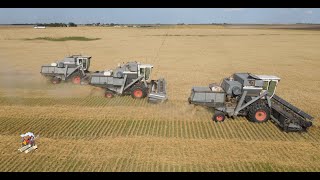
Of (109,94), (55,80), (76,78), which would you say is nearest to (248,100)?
(109,94)

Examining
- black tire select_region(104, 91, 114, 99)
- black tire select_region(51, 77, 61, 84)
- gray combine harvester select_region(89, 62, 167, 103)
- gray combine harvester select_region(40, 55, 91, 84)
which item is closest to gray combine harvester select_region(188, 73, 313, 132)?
gray combine harvester select_region(89, 62, 167, 103)

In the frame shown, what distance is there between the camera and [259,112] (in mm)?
16422

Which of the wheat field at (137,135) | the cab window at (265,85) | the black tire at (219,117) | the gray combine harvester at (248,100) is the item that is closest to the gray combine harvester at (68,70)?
the wheat field at (137,135)

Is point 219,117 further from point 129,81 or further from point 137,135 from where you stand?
point 129,81

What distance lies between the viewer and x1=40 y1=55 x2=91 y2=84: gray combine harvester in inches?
1032

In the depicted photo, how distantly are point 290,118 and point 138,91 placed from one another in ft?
33.8

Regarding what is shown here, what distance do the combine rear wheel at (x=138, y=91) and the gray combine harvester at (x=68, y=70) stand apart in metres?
6.62

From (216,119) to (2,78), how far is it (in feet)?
72.4

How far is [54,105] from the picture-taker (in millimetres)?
20188

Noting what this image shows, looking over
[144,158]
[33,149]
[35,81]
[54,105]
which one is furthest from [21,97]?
[144,158]

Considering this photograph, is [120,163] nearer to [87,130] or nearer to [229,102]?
[87,130]

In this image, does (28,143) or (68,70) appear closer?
(28,143)

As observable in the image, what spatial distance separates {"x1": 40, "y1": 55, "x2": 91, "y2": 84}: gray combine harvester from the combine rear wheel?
662 cm

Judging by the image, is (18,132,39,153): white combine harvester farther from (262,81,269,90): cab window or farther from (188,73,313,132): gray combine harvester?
(262,81,269,90): cab window
